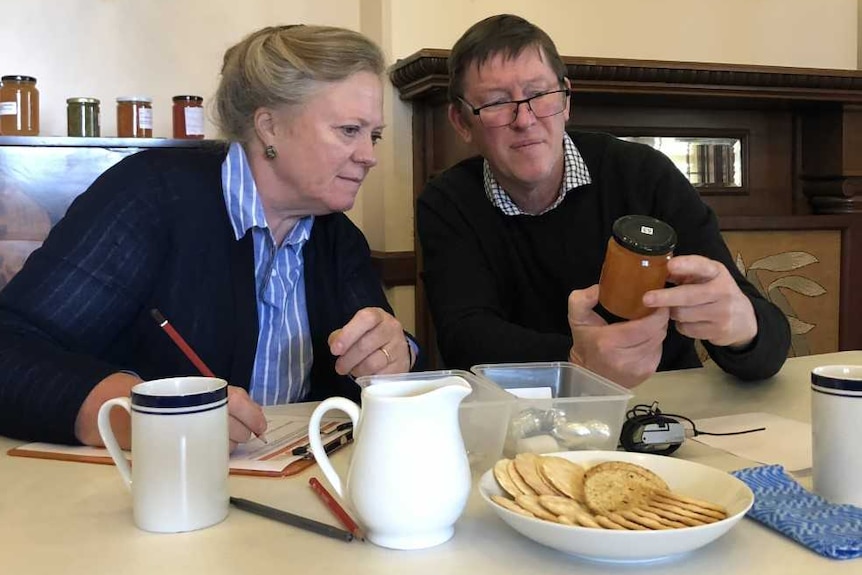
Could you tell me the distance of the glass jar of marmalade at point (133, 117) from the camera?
7.77 ft

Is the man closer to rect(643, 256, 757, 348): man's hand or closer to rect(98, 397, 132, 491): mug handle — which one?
rect(643, 256, 757, 348): man's hand

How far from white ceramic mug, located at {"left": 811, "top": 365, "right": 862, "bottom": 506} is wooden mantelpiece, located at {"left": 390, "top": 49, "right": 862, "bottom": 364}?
169 centimetres

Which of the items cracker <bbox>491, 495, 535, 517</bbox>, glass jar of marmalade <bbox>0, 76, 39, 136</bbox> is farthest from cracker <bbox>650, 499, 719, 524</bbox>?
glass jar of marmalade <bbox>0, 76, 39, 136</bbox>

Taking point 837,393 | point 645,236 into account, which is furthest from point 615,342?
point 837,393

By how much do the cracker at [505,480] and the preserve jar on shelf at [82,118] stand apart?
6.29 feet

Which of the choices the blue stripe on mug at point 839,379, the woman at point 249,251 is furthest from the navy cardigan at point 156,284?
the blue stripe on mug at point 839,379

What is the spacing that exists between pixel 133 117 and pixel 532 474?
198 centimetres

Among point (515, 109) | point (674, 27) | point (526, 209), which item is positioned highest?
point (674, 27)

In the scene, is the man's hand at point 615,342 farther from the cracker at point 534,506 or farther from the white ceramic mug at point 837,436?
the cracker at point 534,506

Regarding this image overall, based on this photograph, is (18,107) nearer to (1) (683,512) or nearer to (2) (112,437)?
(2) (112,437)

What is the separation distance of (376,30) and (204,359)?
60.4 inches

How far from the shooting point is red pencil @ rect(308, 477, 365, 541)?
28.3 inches

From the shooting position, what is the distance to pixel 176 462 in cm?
73

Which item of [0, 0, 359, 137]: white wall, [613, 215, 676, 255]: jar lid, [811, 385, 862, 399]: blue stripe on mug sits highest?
[0, 0, 359, 137]: white wall
